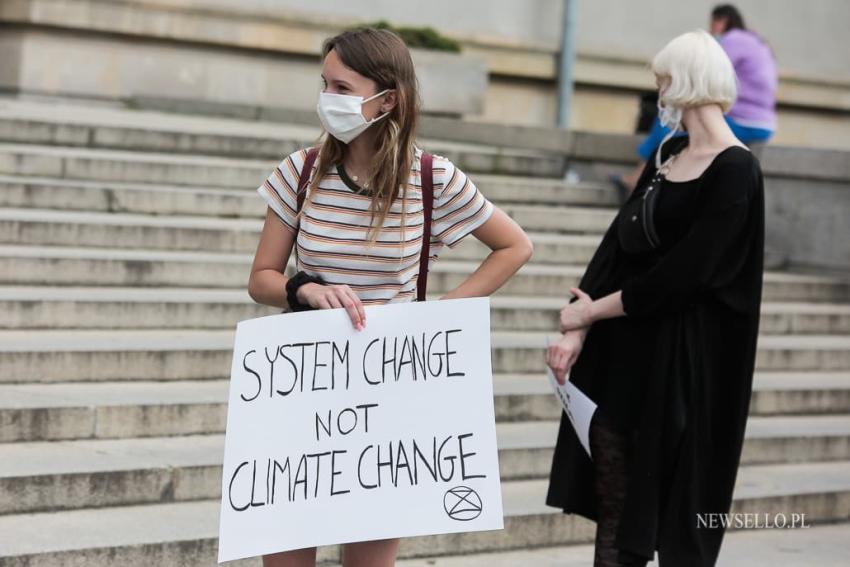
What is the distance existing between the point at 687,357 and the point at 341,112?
148 centimetres

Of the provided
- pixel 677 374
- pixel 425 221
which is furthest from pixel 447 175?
pixel 677 374

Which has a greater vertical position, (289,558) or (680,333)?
(680,333)

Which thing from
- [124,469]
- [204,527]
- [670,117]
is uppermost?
[670,117]

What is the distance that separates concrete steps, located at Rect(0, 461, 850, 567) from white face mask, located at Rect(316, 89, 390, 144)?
2.20 m

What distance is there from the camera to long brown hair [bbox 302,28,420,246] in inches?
135

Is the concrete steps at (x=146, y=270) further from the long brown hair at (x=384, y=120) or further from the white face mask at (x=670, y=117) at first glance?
the long brown hair at (x=384, y=120)

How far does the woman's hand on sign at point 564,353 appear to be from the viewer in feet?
14.5

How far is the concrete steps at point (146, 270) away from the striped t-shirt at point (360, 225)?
12.9ft

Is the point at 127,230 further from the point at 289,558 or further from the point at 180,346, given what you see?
the point at 289,558

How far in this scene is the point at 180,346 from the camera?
21.6 ft

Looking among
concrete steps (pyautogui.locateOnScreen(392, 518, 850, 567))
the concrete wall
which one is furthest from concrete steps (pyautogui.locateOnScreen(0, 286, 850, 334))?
the concrete wall

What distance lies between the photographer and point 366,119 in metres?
3.44

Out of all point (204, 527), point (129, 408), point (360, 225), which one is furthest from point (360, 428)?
point (129, 408)

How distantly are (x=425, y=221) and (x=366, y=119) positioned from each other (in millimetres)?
300
